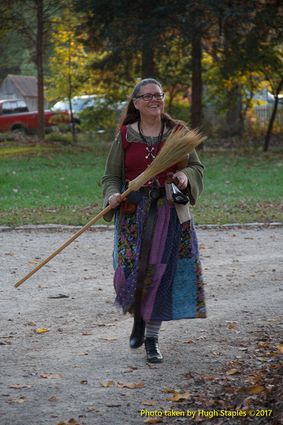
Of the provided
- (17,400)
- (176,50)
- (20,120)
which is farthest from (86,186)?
(20,120)

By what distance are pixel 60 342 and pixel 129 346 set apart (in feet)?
1.89

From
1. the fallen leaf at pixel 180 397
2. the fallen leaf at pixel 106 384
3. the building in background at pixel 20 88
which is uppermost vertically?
the fallen leaf at pixel 180 397

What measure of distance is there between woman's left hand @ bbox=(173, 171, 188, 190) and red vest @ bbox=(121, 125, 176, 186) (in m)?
0.10

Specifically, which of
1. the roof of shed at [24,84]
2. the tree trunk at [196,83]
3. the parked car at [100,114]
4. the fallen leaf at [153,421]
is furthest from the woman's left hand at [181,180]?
the roof of shed at [24,84]

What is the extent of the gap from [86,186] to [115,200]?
13.4m

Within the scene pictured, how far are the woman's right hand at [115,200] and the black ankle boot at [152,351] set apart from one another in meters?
0.95

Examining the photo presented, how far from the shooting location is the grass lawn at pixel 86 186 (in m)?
15.4

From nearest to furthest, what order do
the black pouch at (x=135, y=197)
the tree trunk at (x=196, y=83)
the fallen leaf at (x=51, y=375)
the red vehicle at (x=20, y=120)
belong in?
the fallen leaf at (x=51, y=375), the black pouch at (x=135, y=197), the tree trunk at (x=196, y=83), the red vehicle at (x=20, y=120)

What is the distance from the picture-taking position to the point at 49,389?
605cm

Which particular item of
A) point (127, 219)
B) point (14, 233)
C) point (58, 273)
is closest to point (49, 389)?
point (127, 219)

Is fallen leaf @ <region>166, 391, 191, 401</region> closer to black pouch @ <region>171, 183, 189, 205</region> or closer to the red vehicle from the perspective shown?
black pouch @ <region>171, 183, 189, 205</region>

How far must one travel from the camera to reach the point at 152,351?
267 inches

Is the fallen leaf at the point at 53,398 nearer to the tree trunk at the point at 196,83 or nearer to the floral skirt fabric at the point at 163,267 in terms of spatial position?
the floral skirt fabric at the point at 163,267

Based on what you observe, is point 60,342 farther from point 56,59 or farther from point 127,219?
point 56,59
